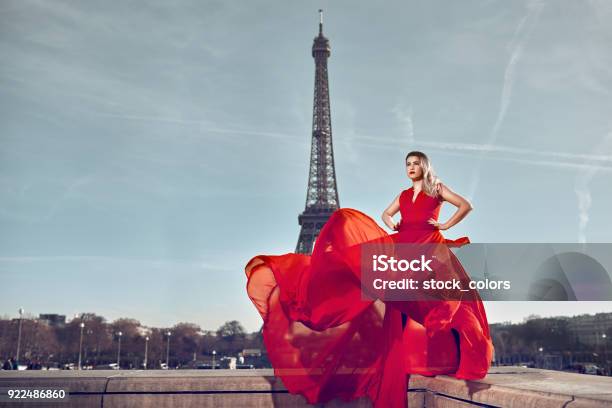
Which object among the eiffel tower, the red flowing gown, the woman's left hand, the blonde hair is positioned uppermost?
the eiffel tower

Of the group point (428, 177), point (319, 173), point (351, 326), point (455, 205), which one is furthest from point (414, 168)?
point (319, 173)

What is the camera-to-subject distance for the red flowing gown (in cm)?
526

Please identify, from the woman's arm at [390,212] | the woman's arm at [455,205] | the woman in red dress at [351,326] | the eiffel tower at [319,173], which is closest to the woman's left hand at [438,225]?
the woman's arm at [455,205]

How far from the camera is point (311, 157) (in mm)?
67250

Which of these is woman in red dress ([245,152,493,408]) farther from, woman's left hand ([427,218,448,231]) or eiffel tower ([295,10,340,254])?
eiffel tower ([295,10,340,254])

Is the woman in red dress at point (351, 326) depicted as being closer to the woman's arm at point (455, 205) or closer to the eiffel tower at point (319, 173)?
the woman's arm at point (455, 205)

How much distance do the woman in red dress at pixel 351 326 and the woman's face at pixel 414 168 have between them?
A: 0.67 m

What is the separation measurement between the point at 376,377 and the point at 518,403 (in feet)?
5.88

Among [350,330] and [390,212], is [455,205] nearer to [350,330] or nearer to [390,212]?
[390,212]

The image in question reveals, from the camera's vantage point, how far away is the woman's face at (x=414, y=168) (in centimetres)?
609

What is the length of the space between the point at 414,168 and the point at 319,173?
198 ft

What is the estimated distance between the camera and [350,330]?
545cm

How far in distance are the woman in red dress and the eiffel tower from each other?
55357 millimetres

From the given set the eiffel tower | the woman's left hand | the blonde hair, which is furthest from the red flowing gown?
the eiffel tower
